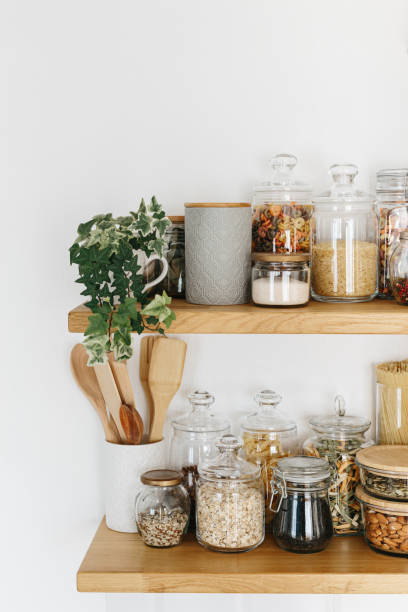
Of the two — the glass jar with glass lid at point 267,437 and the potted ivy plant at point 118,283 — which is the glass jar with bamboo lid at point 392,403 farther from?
the potted ivy plant at point 118,283

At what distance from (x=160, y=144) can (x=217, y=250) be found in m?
0.28

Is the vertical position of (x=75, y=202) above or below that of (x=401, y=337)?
above

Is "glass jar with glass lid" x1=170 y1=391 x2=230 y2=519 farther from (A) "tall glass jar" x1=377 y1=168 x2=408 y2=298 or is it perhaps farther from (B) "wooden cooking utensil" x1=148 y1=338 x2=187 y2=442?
(A) "tall glass jar" x1=377 y1=168 x2=408 y2=298

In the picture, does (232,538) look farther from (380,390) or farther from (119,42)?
(119,42)

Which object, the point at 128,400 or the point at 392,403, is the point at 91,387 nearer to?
the point at 128,400

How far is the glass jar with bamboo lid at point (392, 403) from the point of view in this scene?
3.92 ft

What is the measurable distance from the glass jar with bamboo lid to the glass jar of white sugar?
25cm

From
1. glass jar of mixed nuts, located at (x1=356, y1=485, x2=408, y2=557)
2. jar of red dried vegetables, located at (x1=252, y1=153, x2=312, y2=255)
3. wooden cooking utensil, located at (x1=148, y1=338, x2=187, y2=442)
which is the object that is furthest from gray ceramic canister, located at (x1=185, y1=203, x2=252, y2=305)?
glass jar of mixed nuts, located at (x1=356, y1=485, x2=408, y2=557)

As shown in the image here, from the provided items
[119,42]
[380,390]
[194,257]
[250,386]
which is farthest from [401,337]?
[119,42]

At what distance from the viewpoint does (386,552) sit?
3.59 ft

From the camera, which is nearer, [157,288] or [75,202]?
[157,288]

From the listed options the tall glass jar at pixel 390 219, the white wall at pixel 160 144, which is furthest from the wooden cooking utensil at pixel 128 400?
the tall glass jar at pixel 390 219

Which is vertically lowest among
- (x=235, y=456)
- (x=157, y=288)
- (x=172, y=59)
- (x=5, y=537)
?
(x=5, y=537)

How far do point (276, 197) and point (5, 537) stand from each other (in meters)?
0.82
